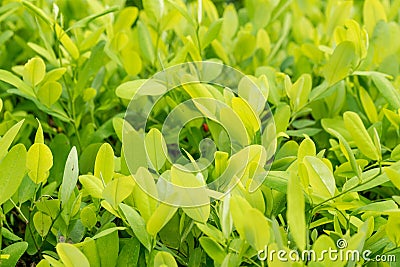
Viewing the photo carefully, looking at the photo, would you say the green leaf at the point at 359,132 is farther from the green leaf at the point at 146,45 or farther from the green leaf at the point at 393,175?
the green leaf at the point at 146,45

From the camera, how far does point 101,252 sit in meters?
1.08

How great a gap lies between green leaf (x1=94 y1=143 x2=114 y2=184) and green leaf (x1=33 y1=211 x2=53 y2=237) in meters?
0.13

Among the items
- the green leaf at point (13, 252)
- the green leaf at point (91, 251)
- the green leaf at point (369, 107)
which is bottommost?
the green leaf at point (13, 252)

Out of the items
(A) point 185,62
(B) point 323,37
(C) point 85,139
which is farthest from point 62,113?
(B) point 323,37

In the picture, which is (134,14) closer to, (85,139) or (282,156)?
(85,139)

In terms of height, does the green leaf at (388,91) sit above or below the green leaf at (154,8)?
below

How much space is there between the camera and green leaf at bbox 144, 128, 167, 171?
114 centimetres

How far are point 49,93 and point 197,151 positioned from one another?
368mm

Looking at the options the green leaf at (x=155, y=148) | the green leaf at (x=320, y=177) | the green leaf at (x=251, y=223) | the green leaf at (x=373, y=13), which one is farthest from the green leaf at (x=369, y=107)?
the green leaf at (x=251, y=223)

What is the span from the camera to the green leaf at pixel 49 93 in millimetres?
1418

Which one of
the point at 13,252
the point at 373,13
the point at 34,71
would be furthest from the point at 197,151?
the point at 373,13

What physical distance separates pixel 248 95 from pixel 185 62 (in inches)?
9.6

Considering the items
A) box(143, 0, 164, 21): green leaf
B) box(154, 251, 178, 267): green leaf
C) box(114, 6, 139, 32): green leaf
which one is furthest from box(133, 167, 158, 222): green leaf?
box(114, 6, 139, 32): green leaf

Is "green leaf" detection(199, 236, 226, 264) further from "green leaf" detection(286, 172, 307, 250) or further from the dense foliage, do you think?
"green leaf" detection(286, 172, 307, 250)
